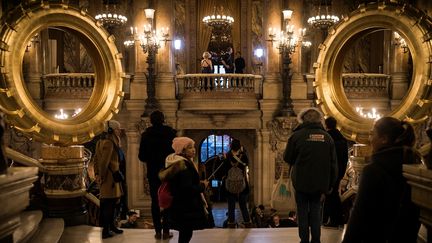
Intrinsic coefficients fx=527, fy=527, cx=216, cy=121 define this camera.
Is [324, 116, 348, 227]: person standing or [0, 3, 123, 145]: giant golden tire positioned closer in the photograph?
[0, 3, 123, 145]: giant golden tire

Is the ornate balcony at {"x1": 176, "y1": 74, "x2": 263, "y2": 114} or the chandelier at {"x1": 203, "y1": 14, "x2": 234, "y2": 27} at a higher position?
the chandelier at {"x1": 203, "y1": 14, "x2": 234, "y2": 27}

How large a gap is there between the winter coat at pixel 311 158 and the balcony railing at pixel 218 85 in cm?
1247

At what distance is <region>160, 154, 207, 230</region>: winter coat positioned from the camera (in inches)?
195

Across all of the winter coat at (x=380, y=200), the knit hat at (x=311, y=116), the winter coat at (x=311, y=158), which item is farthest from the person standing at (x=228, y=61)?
the winter coat at (x=380, y=200)

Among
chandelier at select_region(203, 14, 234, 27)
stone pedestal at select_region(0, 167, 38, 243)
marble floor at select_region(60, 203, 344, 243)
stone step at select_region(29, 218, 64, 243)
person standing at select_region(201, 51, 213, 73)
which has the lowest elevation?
marble floor at select_region(60, 203, 344, 243)

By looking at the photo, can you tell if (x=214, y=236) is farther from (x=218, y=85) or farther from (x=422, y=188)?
(x=218, y=85)

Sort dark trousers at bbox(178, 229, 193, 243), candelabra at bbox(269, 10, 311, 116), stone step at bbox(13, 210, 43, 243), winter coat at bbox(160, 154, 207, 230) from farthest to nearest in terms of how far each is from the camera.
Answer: candelabra at bbox(269, 10, 311, 116) < dark trousers at bbox(178, 229, 193, 243) < winter coat at bbox(160, 154, 207, 230) < stone step at bbox(13, 210, 43, 243)

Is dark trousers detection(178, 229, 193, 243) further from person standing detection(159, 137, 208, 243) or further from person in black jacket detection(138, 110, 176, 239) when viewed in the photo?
person in black jacket detection(138, 110, 176, 239)

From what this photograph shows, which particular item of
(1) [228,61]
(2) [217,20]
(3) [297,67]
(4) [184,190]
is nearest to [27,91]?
(4) [184,190]

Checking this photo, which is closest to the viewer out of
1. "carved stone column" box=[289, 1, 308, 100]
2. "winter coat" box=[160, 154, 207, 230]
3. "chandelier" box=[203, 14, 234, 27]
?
"winter coat" box=[160, 154, 207, 230]

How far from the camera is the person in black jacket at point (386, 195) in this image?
3.11 meters

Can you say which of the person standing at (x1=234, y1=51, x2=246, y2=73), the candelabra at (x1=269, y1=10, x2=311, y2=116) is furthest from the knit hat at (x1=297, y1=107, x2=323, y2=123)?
the person standing at (x1=234, y1=51, x2=246, y2=73)

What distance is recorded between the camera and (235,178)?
8.19m

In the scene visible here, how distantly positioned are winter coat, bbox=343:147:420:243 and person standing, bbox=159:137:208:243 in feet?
6.86
